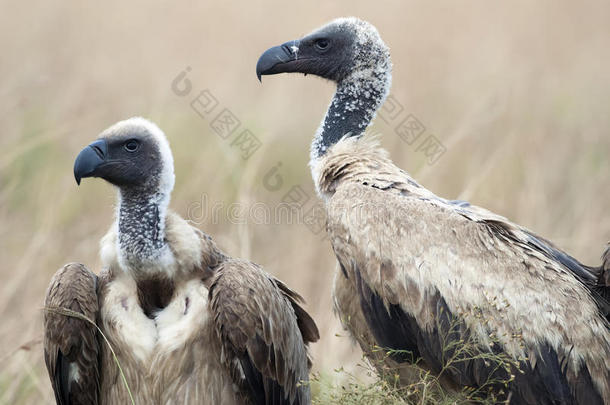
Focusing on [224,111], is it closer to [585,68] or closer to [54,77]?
[54,77]

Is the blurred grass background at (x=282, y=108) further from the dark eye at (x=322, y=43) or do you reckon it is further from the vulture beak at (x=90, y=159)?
the vulture beak at (x=90, y=159)

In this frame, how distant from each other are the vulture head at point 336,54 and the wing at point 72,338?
1544 mm

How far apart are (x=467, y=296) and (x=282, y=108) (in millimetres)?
4637

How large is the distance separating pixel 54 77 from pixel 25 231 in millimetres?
2025

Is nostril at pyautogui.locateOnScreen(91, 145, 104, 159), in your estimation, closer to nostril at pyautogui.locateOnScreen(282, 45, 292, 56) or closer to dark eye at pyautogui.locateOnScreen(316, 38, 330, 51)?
nostril at pyautogui.locateOnScreen(282, 45, 292, 56)

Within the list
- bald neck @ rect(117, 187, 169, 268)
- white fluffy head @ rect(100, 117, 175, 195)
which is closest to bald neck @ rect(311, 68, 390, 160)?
white fluffy head @ rect(100, 117, 175, 195)

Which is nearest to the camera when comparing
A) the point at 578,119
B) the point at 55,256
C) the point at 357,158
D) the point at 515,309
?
the point at 515,309

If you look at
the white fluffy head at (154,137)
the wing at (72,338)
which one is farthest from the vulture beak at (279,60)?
the wing at (72,338)

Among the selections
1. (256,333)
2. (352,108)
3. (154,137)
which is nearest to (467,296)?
(256,333)

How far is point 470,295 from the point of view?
384 centimetres

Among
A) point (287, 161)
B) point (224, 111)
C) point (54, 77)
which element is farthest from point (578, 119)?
point (54, 77)

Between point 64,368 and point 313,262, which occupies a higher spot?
point 313,262

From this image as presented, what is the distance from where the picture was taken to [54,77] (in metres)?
8.29

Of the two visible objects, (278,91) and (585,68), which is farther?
(585,68)
